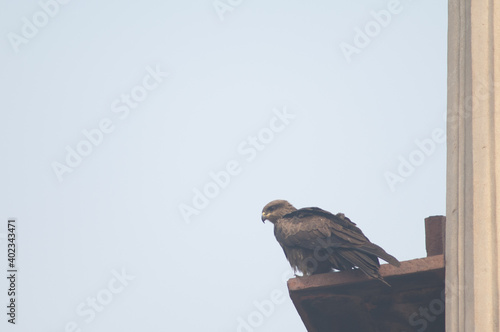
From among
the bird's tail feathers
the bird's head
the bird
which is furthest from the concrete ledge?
the bird's head

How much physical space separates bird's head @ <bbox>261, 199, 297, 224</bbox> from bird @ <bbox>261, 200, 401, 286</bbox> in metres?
1.05

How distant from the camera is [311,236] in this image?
9695mm

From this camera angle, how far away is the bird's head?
11.5 m

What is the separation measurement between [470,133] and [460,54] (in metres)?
0.88

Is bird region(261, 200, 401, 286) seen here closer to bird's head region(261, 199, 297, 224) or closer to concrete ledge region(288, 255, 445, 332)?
concrete ledge region(288, 255, 445, 332)

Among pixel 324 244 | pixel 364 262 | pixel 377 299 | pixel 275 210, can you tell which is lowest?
pixel 377 299

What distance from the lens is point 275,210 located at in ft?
38.0

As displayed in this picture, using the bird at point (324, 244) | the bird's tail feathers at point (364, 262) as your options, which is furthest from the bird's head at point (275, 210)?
the bird's tail feathers at point (364, 262)

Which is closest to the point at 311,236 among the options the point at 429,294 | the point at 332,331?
the point at 332,331

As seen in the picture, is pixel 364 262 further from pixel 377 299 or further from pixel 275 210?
pixel 275 210

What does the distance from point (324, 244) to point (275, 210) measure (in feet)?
7.24

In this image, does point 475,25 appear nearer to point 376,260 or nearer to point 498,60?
point 498,60

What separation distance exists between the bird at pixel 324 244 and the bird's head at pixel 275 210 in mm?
1054

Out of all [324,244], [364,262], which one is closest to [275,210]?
[324,244]
